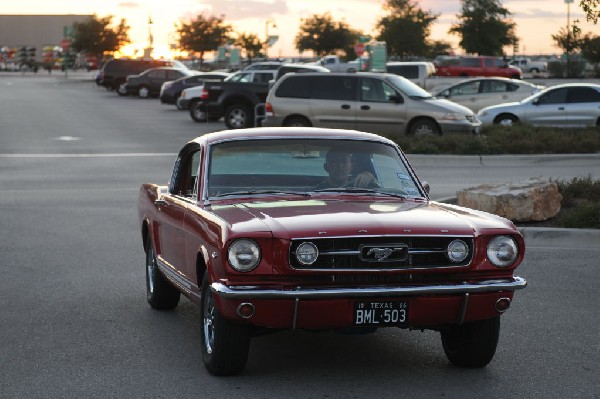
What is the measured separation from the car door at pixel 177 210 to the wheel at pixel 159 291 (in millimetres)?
253

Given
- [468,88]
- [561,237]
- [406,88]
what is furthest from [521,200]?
[468,88]

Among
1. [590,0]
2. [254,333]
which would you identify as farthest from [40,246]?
[590,0]

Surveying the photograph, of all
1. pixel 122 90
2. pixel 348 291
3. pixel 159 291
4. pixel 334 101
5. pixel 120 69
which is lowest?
pixel 122 90

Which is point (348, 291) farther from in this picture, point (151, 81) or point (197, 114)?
point (151, 81)

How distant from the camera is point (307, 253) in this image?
7043 mm

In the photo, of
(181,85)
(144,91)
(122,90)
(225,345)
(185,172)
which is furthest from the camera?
(122,90)

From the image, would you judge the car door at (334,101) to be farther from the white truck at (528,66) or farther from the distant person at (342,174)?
the white truck at (528,66)

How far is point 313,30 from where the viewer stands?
4916 inches

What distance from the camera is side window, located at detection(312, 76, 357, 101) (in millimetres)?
29844

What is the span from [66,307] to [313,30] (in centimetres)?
11628

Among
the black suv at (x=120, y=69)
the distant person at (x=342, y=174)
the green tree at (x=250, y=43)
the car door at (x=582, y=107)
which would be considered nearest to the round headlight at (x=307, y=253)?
the distant person at (x=342, y=174)

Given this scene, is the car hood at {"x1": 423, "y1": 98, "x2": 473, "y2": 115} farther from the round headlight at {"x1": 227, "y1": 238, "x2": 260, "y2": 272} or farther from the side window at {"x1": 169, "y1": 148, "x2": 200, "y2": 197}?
the round headlight at {"x1": 227, "y1": 238, "x2": 260, "y2": 272}

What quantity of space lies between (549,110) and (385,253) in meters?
26.4

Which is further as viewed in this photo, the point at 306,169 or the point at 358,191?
the point at 306,169
